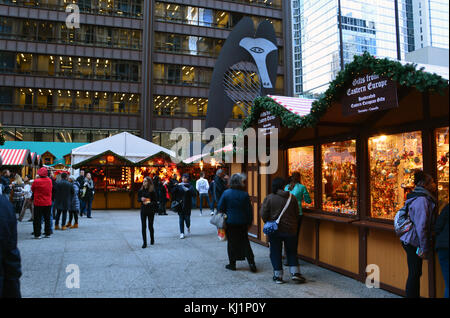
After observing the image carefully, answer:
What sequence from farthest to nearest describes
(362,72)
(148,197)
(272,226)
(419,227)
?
A: 1. (148,197)
2. (272,226)
3. (362,72)
4. (419,227)

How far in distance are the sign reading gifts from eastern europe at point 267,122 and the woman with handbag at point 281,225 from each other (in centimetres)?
212

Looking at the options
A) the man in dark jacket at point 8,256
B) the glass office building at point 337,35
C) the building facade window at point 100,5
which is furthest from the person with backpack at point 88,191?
the glass office building at point 337,35

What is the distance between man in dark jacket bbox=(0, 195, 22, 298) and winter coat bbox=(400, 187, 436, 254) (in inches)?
178

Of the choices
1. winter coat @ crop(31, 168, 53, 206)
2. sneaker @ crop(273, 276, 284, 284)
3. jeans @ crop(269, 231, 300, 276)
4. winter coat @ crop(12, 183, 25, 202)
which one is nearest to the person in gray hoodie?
jeans @ crop(269, 231, 300, 276)

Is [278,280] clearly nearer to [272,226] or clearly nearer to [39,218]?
[272,226]

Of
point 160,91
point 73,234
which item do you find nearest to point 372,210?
point 73,234

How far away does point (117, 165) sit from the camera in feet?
→ 73.4

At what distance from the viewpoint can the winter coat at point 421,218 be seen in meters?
4.86

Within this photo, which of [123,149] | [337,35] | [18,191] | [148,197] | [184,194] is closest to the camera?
[148,197]

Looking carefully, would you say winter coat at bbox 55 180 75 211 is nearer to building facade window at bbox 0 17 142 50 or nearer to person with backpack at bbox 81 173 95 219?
person with backpack at bbox 81 173 95 219

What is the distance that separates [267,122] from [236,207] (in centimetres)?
246

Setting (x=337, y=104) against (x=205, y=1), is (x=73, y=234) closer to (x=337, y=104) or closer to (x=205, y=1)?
(x=337, y=104)

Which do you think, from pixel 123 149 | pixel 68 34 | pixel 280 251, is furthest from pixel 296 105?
pixel 68 34
